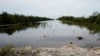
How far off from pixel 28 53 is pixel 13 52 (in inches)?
32.0

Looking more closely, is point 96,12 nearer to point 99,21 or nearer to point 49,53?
point 99,21

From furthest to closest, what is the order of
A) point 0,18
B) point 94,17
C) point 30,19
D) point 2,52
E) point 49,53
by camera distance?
1. point 30,19
2. point 94,17
3. point 0,18
4. point 49,53
5. point 2,52

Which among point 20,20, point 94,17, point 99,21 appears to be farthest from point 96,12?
point 20,20

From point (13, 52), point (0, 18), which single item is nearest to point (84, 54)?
point (13, 52)

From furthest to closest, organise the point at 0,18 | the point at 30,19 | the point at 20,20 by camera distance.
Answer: the point at 30,19
the point at 20,20
the point at 0,18

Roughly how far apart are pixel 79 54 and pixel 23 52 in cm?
317

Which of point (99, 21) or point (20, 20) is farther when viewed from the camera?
point (20, 20)

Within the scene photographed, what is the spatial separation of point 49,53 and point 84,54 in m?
2.02

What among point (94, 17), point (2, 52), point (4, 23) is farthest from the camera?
point (94, 17)

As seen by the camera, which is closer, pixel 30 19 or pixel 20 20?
pixel 20 20

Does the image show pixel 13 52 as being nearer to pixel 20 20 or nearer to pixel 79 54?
pixel 79 54

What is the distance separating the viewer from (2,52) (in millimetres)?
10234

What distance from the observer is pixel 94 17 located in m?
68.2

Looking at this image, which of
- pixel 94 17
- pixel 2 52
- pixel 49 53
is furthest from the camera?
pixel 94 17
